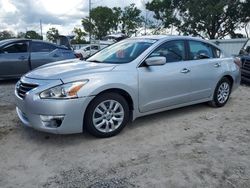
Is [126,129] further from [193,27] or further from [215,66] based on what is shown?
[193,27]

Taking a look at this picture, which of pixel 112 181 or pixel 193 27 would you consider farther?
pixel 193 27

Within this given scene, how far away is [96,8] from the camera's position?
46.2 metres

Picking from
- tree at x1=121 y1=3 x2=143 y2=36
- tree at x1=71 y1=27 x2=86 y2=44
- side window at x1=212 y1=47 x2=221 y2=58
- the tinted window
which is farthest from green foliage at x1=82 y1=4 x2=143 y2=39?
side window at x1=212 y1=47 x2=221 y2=58

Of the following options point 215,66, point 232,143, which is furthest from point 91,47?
point 232,143

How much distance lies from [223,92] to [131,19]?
40.8 meters

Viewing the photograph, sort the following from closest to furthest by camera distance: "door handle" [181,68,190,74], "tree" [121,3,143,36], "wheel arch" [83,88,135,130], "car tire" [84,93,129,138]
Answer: "car tire" [84,93,129,138]
"wheel arch" [83,88,135,130]
"door handle" [181,68,190,74]
"tree" [121,3,143,36]

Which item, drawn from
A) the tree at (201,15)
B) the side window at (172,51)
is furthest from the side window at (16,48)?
the tree at (201,15)

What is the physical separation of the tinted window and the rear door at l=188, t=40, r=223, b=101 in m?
5.32

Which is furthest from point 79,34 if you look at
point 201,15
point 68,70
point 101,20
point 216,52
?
point 68,70

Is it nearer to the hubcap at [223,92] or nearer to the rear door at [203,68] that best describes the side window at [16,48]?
the rear door at [203,68]

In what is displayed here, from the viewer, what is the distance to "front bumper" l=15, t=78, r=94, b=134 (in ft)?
13.1

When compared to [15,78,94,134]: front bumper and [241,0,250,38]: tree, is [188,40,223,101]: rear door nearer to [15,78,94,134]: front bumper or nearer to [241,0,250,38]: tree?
[15,78,94,134]: front bumper

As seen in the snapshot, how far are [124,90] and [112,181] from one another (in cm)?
160

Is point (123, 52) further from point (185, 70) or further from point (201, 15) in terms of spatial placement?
point (201, 15)
